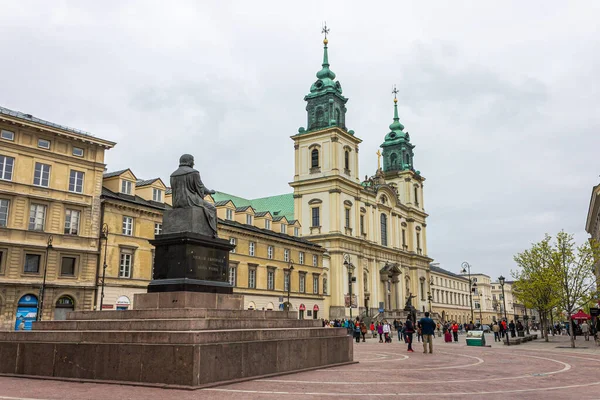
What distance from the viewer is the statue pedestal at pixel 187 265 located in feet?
45.8

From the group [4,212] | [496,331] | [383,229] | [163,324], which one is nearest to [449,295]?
[383,229]

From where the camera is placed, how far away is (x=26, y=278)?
32719mm

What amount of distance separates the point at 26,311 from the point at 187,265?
23.8 m

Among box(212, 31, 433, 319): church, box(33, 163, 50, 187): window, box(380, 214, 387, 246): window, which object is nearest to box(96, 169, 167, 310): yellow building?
box(33, 163, 50, 187): window

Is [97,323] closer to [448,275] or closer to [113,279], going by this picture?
[113,279]

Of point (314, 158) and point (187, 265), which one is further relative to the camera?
point (314, 158)

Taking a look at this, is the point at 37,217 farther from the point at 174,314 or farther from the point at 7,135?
the point at 174,314

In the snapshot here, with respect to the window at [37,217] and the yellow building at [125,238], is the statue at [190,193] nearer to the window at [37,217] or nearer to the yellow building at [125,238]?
the yellow building at [125,238]

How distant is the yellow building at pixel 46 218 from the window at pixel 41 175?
0.06 m

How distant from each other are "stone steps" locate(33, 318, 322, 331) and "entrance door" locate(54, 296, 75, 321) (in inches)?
852

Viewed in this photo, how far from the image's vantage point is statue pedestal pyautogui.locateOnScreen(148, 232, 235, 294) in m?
14.0

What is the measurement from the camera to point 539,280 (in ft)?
129

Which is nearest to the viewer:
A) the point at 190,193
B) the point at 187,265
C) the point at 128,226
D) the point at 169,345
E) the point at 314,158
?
the point at 169,345

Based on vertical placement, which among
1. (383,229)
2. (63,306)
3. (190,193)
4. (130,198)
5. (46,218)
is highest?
(383,229)
